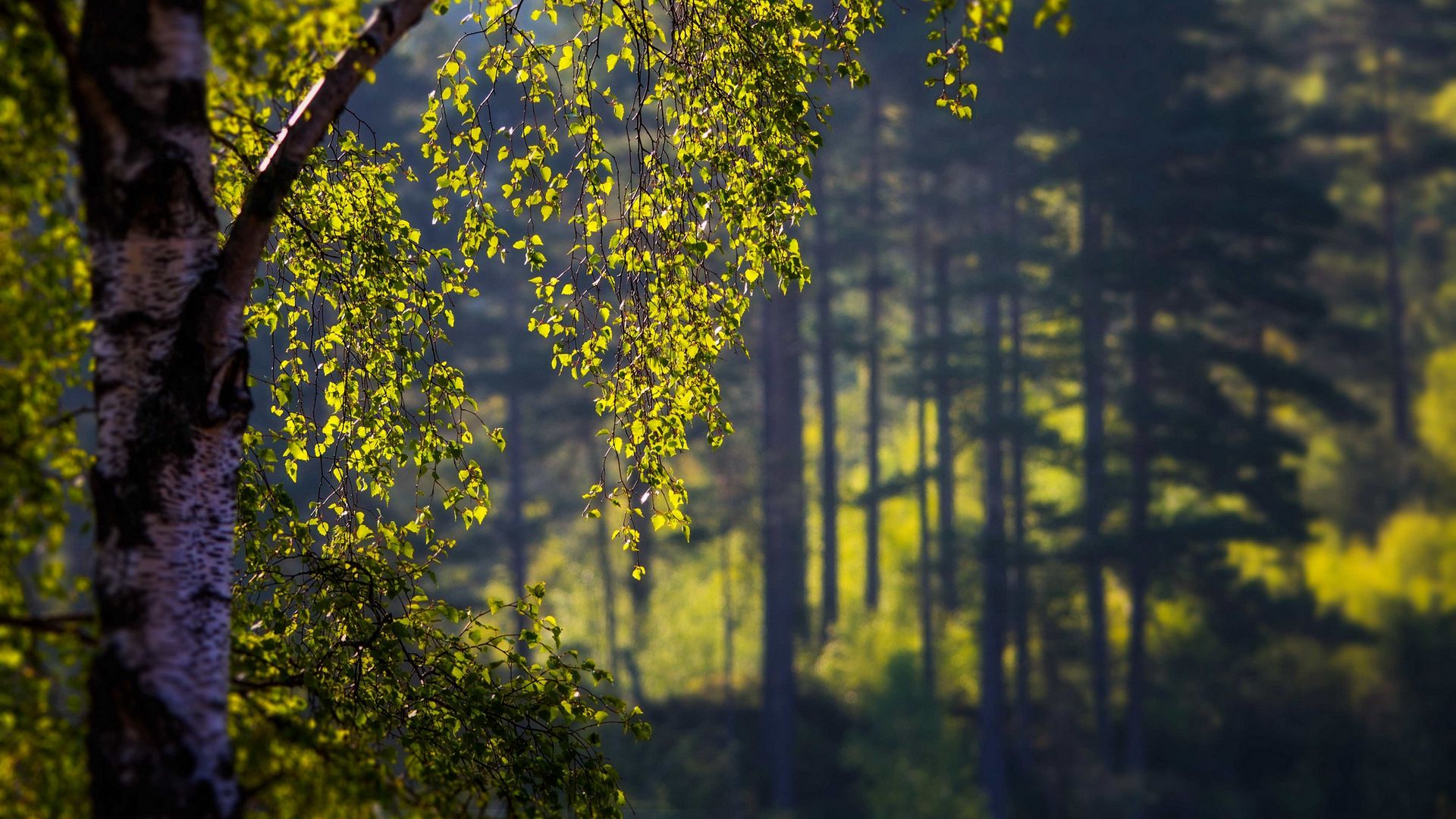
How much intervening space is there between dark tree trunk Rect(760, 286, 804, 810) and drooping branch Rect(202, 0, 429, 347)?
20.2 m

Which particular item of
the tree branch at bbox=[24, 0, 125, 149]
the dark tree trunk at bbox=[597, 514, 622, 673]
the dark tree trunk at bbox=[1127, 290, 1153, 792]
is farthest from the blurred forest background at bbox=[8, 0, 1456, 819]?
the tree branch at bbox=[24, 0, 125, 149]

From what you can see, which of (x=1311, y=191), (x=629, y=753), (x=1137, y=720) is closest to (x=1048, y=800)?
(x=1137, y=720)

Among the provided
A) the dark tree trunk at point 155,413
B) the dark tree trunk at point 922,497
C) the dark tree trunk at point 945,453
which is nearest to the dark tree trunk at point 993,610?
the dark tree trunk at point 945,453

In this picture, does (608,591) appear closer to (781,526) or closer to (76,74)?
(781,526)

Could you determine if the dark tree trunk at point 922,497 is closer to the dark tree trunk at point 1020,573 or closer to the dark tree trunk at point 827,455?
the dark tree trunk at point 1020,573

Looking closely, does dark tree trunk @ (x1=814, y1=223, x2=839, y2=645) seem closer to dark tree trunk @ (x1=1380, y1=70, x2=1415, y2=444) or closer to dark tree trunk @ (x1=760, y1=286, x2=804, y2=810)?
dark tree trunk @ (x1=760, y1=286, x2=804, y2=810)

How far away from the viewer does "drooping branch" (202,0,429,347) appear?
3.48 meters

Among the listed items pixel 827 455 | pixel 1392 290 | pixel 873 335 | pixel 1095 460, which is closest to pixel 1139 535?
pixel 1095 460

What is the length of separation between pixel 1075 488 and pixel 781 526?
9294mm

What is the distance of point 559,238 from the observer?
91.2ft

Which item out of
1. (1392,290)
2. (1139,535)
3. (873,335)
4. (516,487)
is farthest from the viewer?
(1392,290)

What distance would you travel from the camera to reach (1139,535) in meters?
22.7

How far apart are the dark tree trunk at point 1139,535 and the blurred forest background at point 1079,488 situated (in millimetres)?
82

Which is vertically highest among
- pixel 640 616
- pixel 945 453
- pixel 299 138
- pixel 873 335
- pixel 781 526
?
pixel 873 335
